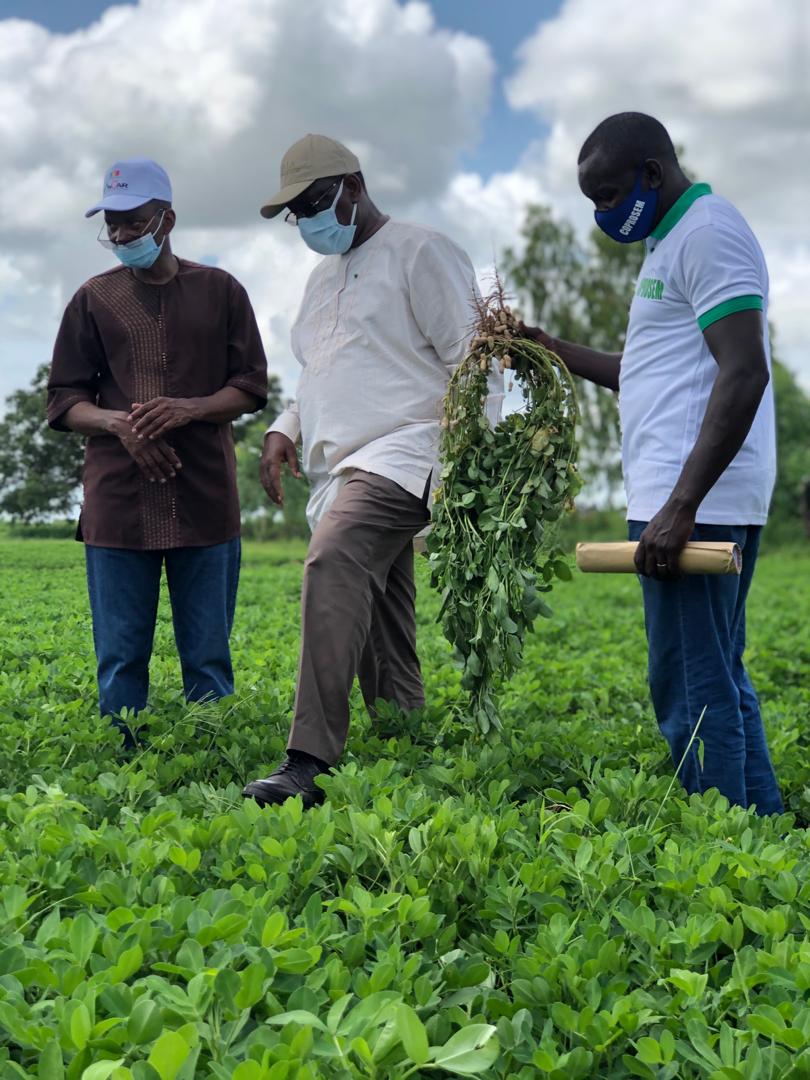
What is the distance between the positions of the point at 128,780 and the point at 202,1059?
1868 mm

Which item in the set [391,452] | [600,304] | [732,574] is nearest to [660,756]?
[732,574]

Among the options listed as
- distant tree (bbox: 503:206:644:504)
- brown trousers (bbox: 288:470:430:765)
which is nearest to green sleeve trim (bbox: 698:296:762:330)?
brown trousers (bbox: 288:470:430:765)

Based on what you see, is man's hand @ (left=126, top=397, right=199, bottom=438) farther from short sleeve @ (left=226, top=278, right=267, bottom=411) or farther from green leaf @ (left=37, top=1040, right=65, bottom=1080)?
green leaf @ (left=37, top=1040, right=65, bottom=1080)

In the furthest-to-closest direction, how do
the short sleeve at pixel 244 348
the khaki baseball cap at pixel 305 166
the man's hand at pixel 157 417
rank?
1. the short sleeve at pixel 244 348
2. the man's hand at pixel 157 417
3. the khaki baseball cap at pixel 305 166

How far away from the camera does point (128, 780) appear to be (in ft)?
13.6

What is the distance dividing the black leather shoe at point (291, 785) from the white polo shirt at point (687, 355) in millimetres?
1402

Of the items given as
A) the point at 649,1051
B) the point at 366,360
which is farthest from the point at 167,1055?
the point at 366,360

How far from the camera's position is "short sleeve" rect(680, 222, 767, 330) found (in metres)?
3.67

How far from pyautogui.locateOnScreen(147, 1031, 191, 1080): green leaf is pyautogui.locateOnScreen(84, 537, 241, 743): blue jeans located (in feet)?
10.5

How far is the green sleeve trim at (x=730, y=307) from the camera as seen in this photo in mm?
3656

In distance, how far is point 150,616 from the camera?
541 cm

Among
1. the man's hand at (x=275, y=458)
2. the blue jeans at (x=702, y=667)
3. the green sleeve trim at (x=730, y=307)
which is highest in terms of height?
the green sleeve trim at (x=730, y=307)

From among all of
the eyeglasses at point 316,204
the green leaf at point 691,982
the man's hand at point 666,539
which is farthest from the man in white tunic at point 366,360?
the green leaf at point 691,982

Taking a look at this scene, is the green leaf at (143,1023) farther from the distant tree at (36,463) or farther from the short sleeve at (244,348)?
the distant tree at (36,463)
